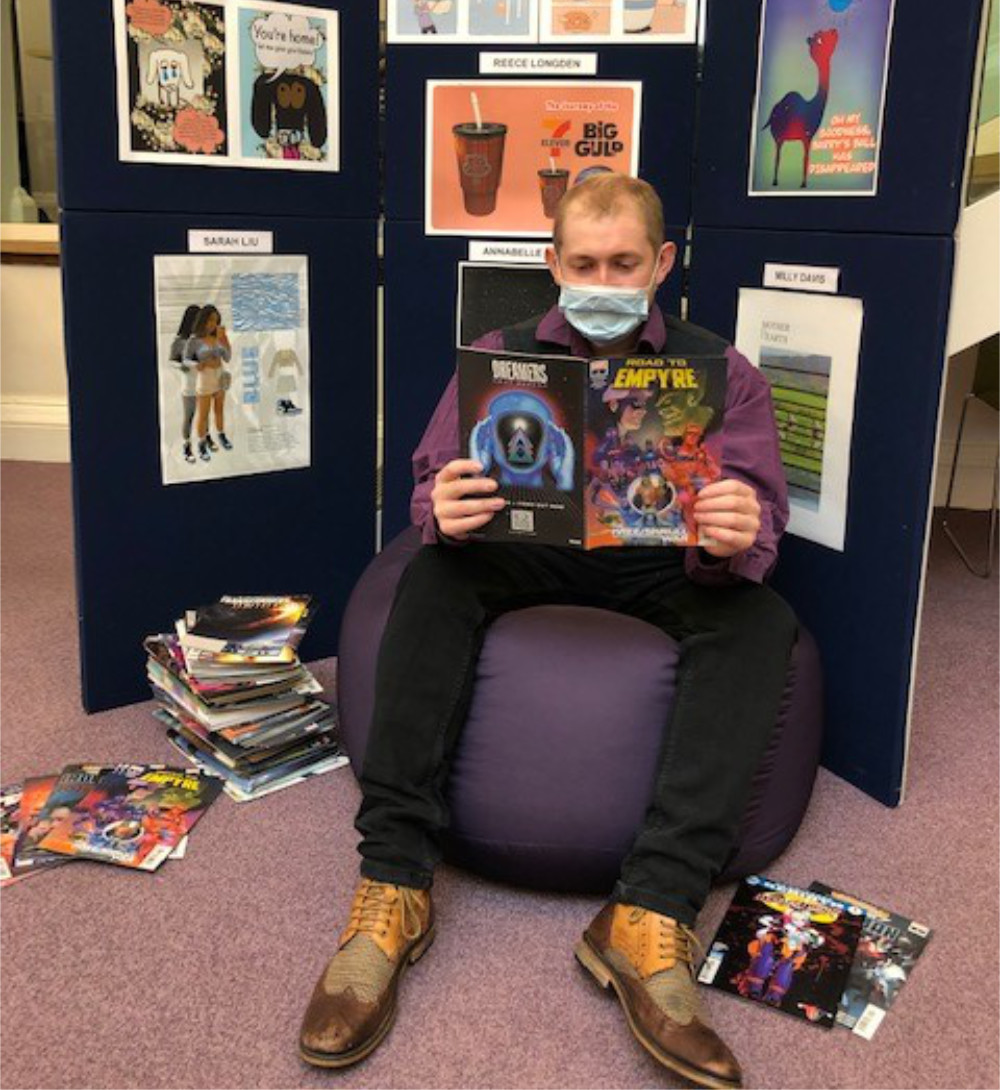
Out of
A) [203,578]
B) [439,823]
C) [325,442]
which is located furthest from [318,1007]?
[325,442]

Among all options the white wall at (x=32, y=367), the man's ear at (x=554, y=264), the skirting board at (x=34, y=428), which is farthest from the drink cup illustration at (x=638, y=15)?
the skirting board at (x=34, y=428)

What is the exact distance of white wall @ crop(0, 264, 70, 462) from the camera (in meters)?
4.48

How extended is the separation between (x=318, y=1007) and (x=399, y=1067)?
128 millimetres

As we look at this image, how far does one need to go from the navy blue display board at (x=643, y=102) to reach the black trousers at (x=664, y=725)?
0.95 metres

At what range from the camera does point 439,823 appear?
1.77m

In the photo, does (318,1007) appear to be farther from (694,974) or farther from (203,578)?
(203,578)

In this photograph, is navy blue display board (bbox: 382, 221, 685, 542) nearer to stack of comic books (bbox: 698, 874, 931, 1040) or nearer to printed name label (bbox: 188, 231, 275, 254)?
printed name label (bbox: 188, 231, 275, 254)

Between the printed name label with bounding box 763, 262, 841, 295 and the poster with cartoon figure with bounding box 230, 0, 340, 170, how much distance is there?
0.95m

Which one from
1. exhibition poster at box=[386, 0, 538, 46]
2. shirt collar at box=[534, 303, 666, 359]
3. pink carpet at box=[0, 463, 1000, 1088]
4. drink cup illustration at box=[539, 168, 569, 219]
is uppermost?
exhibition poster at box=[386, 0, 538, 46]

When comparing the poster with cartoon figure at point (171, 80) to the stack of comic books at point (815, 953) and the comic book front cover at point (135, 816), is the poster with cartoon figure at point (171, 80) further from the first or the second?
the stack of comic books at point (815, 953)

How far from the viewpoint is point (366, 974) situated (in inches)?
62.3

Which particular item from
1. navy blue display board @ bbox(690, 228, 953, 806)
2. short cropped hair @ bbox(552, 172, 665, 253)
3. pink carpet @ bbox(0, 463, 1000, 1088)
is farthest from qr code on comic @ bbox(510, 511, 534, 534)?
navy blue display board @ bbox(690, 228, 953, 806)

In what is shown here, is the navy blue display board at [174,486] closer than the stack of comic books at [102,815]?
No

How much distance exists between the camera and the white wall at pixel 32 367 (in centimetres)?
448
